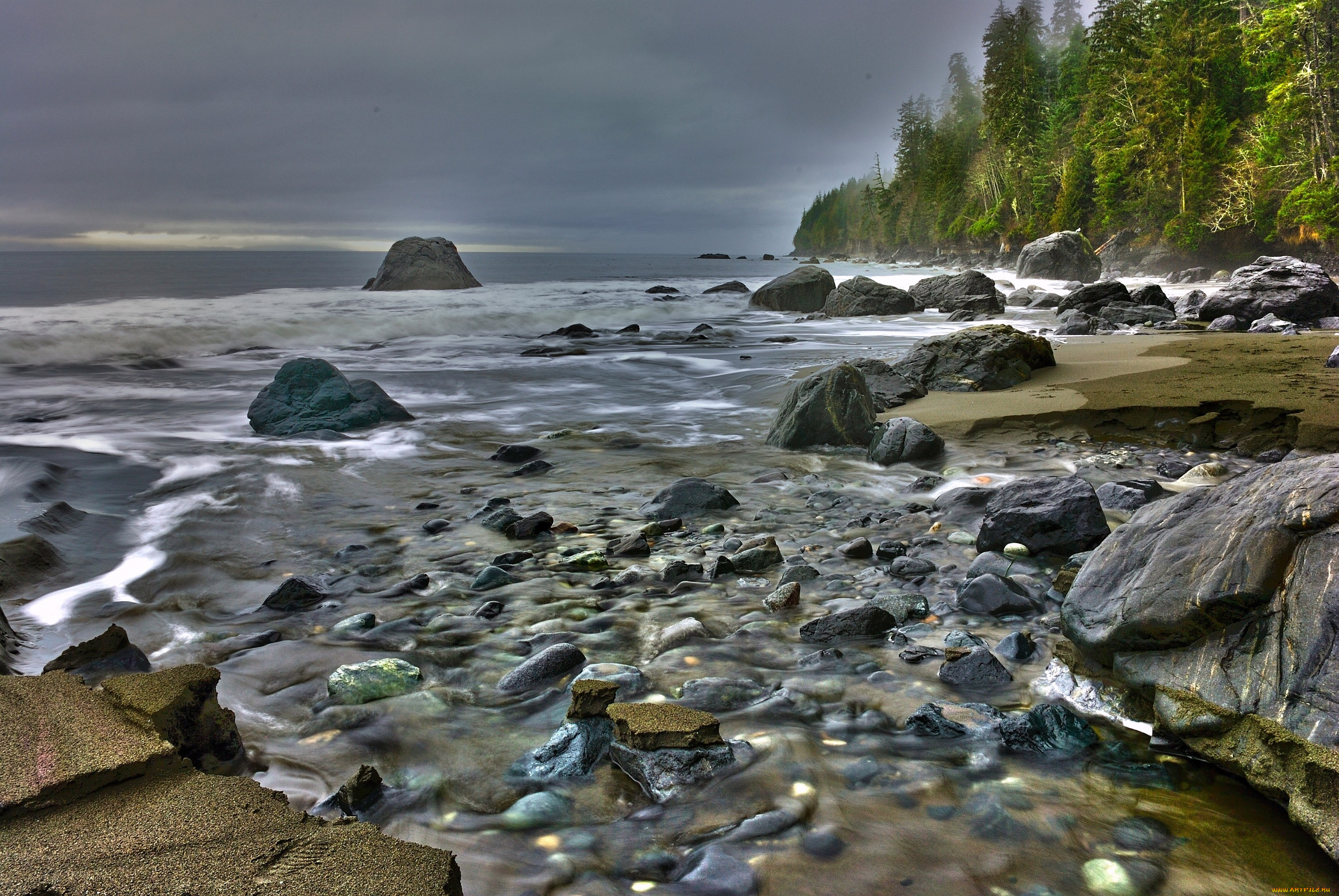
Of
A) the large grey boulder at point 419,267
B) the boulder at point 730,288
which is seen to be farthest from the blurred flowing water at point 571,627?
the large grey boulder at point 419,267

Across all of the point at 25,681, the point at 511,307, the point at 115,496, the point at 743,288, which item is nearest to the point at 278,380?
the point at 115,496

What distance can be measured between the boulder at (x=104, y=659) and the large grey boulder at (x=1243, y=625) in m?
3.55

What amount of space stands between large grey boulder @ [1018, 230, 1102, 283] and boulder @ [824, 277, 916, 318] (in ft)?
52.5

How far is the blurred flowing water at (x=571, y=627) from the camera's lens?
1.90m

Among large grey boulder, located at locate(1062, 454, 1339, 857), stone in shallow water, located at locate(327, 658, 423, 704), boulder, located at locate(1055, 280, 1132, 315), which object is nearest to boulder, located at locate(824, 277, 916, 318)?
boulder, located at locate(1055, 280, 1132, 315)

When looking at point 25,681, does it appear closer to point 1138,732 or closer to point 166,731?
point 166,731

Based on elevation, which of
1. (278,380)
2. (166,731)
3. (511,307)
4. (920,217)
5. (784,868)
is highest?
(920,217)

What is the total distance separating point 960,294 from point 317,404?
18.9m

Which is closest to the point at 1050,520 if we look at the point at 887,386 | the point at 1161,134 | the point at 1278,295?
the point at 887,386

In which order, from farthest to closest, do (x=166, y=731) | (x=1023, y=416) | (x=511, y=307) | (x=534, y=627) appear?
(x=511, y=307), (x=1023, y=416), (x=534, y=627), (x=166, y=731)

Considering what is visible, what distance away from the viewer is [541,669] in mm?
2838

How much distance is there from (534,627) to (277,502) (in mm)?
3478

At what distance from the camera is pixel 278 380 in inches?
334

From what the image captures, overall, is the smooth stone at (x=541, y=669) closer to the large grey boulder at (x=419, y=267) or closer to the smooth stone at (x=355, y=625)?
the smooth stone at (x=355, y=625)
